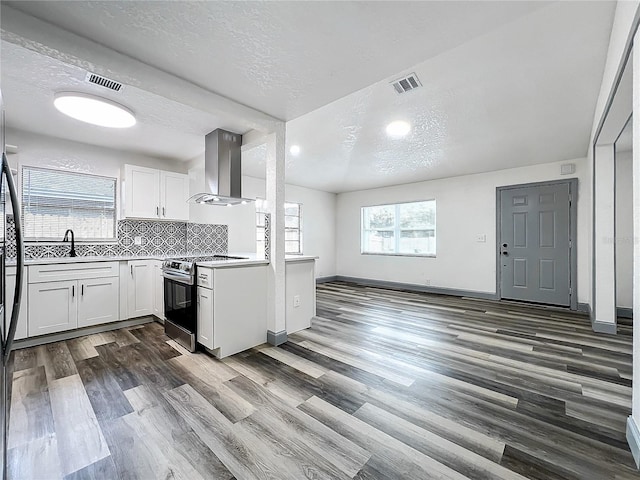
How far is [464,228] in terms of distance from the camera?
555 cm

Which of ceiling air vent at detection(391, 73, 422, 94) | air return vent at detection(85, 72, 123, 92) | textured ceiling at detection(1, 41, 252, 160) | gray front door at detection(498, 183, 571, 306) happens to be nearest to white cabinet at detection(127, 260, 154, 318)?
textured ceiling at detection(1, 41, 252, 160)

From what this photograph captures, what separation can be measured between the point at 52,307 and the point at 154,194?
5.82 ft

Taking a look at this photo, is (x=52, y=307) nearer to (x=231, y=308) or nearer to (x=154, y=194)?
(x=154, y=194)

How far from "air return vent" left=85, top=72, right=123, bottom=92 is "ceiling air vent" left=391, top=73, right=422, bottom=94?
253cm

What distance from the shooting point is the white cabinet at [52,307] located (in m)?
2.94

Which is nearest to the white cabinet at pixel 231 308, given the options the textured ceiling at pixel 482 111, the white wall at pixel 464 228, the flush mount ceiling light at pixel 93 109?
the flush mount ceiling light at pixel 93 109

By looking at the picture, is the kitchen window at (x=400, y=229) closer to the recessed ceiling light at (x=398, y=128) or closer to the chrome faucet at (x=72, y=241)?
the recessed ceiling light at (x=398, y=128)

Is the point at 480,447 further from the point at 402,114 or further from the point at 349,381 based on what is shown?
the point at 402,114

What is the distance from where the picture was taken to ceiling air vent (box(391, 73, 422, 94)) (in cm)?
289

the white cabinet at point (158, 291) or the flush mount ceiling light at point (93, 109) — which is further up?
the flush mount ceiling light at point (93, 109)

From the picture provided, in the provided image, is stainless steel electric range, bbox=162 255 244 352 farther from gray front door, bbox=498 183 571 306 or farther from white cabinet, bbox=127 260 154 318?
gray front door, bbox=498 183 571 306

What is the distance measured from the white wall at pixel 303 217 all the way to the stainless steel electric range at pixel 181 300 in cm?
165

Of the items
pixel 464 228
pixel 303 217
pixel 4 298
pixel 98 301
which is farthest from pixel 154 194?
pixel 464 228


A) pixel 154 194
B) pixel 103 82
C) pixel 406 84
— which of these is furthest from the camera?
pixel 154 194
